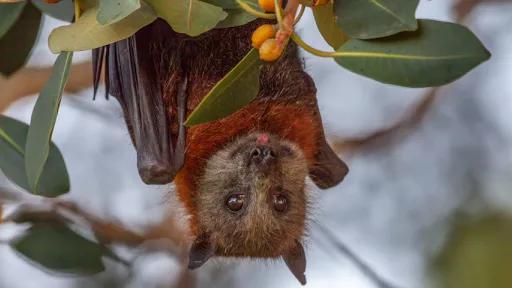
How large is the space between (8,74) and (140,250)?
7.55ft

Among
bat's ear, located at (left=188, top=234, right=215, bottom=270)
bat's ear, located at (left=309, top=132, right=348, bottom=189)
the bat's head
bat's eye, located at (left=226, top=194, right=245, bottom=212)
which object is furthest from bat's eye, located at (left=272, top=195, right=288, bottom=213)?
bat's ear, located at (left=188, top=234, right=215, bottom=270)

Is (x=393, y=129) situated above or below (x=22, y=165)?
below

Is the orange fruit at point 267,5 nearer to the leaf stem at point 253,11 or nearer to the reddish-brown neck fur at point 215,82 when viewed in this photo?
the leaf stem at point 253,11

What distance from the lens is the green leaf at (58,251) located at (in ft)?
11.3

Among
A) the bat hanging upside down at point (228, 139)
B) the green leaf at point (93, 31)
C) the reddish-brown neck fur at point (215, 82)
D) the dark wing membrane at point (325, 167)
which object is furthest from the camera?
the dark wing membrane at point (325, 167)

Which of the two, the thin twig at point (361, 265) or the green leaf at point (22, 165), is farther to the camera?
the thin twig at point (361, 265)

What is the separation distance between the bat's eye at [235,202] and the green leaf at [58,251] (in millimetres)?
837

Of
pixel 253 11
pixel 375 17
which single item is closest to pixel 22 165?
pixel 253 11

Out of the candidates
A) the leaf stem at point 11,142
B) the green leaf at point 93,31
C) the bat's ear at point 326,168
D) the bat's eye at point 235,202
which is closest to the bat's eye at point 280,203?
the bat's eye at point 235,202

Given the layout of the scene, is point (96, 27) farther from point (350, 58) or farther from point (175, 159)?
point (175, 159)

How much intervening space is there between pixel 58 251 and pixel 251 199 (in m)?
1.15

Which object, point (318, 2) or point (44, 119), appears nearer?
point (318, 2)

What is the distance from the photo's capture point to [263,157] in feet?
10.6

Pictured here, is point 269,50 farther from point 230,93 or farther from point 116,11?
point 116,11
